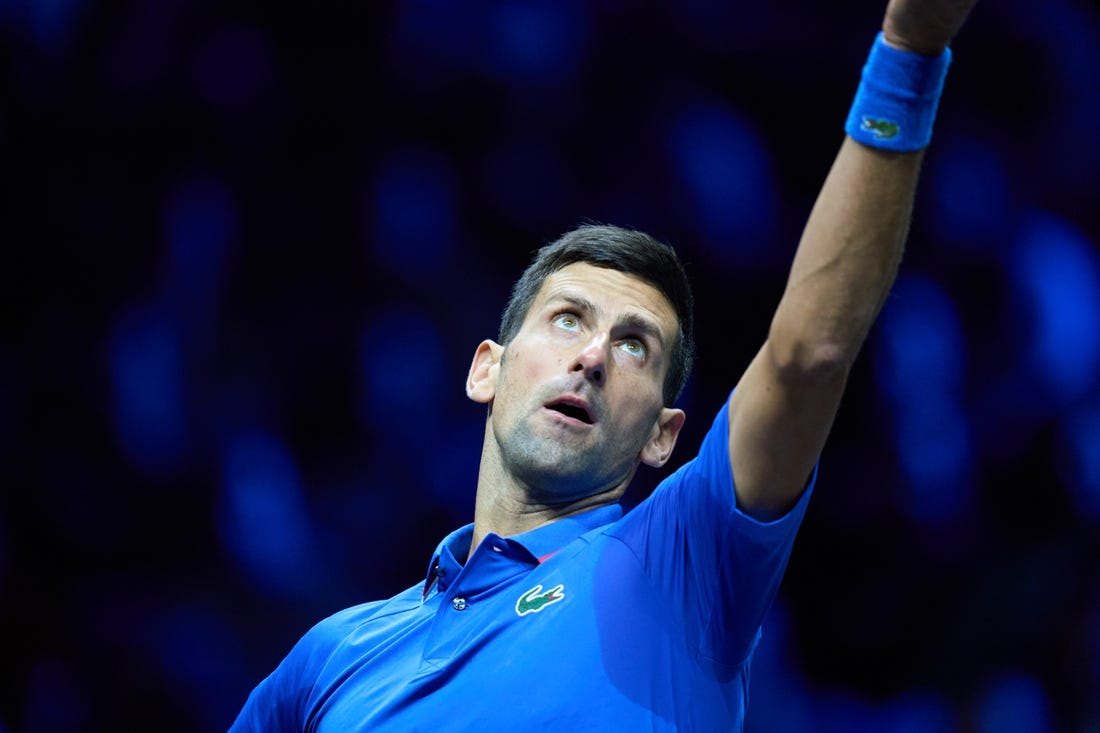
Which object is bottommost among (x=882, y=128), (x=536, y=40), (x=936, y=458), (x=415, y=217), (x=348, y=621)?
(x=936, y=458)

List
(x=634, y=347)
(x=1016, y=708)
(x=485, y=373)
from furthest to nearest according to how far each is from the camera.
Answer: (x=1016, y=708)
(x=485, y=373)
(x=634, y=347)

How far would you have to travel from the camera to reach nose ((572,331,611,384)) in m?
2.08

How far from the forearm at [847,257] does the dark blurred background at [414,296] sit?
95.3 inches

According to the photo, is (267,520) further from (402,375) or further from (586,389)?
(586,389)

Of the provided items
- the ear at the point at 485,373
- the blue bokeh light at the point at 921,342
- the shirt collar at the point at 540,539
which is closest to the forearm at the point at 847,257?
the shirt collar at the point at 540,539

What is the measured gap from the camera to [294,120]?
13.1 ft

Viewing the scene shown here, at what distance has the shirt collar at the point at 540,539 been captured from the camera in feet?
6.43

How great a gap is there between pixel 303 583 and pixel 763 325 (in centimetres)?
171

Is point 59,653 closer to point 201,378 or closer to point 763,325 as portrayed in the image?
point 201,378

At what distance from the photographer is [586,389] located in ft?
6.82

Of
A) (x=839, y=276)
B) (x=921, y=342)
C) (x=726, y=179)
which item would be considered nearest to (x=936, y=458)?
(x=921, y=342)

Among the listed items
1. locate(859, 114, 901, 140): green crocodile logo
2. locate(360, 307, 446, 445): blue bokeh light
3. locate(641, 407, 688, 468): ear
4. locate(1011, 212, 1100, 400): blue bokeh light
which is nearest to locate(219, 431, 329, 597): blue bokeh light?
locate(360, 307, 446, 445): blue bokeh light

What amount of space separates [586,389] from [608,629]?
0.52 m

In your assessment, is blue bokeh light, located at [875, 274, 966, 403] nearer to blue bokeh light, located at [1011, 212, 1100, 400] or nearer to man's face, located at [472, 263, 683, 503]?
blue bokeh light, located at [1011, 212, 1100, 400]
